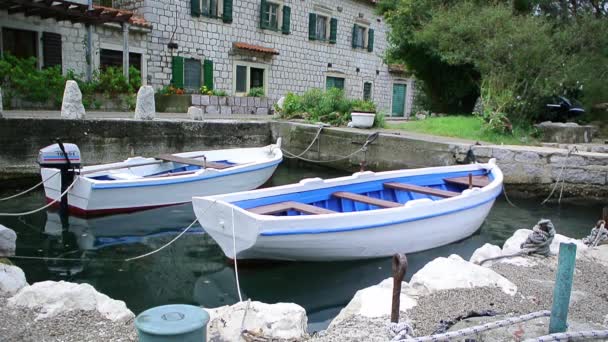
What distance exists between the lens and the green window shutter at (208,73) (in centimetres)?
1738

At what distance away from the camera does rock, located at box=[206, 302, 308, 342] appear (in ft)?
9.47

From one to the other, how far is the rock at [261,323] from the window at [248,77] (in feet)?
52.9

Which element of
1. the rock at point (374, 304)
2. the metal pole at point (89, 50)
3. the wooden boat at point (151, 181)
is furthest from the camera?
the metal pole at point (89, 50)

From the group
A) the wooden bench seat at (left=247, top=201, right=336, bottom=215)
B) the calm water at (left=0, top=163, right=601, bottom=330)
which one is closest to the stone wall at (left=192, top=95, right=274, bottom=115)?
the calm water at (left=0, top=163, right=601, bottom=330)

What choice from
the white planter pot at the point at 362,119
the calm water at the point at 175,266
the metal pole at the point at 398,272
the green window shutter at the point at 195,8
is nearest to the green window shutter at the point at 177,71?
the green window shutter at the point at 195,8

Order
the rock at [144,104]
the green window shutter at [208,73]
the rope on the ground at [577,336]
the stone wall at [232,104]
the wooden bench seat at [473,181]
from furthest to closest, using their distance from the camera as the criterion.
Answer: the green window shutter at [208,73], the stone wall at [232,104], the rock at [144,104], the wooden bench seat at [473,181], the rope on the ground at [577,336]

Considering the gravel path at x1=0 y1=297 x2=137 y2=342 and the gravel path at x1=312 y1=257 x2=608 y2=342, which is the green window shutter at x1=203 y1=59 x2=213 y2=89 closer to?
the gravel path at x1=312 y1=257 x2=608 y2=342

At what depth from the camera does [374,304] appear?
3.24 meters

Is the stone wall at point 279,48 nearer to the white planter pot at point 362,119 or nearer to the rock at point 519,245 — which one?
the white planter pot at point 362,119

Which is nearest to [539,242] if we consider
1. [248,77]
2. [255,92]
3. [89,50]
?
Result: [89,50]

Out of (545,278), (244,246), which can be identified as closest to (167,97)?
(244,246)

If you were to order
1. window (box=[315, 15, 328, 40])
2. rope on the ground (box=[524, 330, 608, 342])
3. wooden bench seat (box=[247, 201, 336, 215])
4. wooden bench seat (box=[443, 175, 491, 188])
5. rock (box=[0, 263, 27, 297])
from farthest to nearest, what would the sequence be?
1. window (box=[315, 15, 328, 40])
2. wooden bench seat (box=[443, 175, 491, 188])
3. wooden bench seat (box=[247, 201, 336, 215])
4. rock (box=[0, 263, 27, 297])
5. rope on the ground (box=[524, 330, 608, 342])

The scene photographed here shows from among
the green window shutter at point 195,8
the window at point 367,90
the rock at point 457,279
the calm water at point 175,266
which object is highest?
the green window shutter at point 195,8

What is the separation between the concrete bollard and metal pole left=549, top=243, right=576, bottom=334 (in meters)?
1.91
